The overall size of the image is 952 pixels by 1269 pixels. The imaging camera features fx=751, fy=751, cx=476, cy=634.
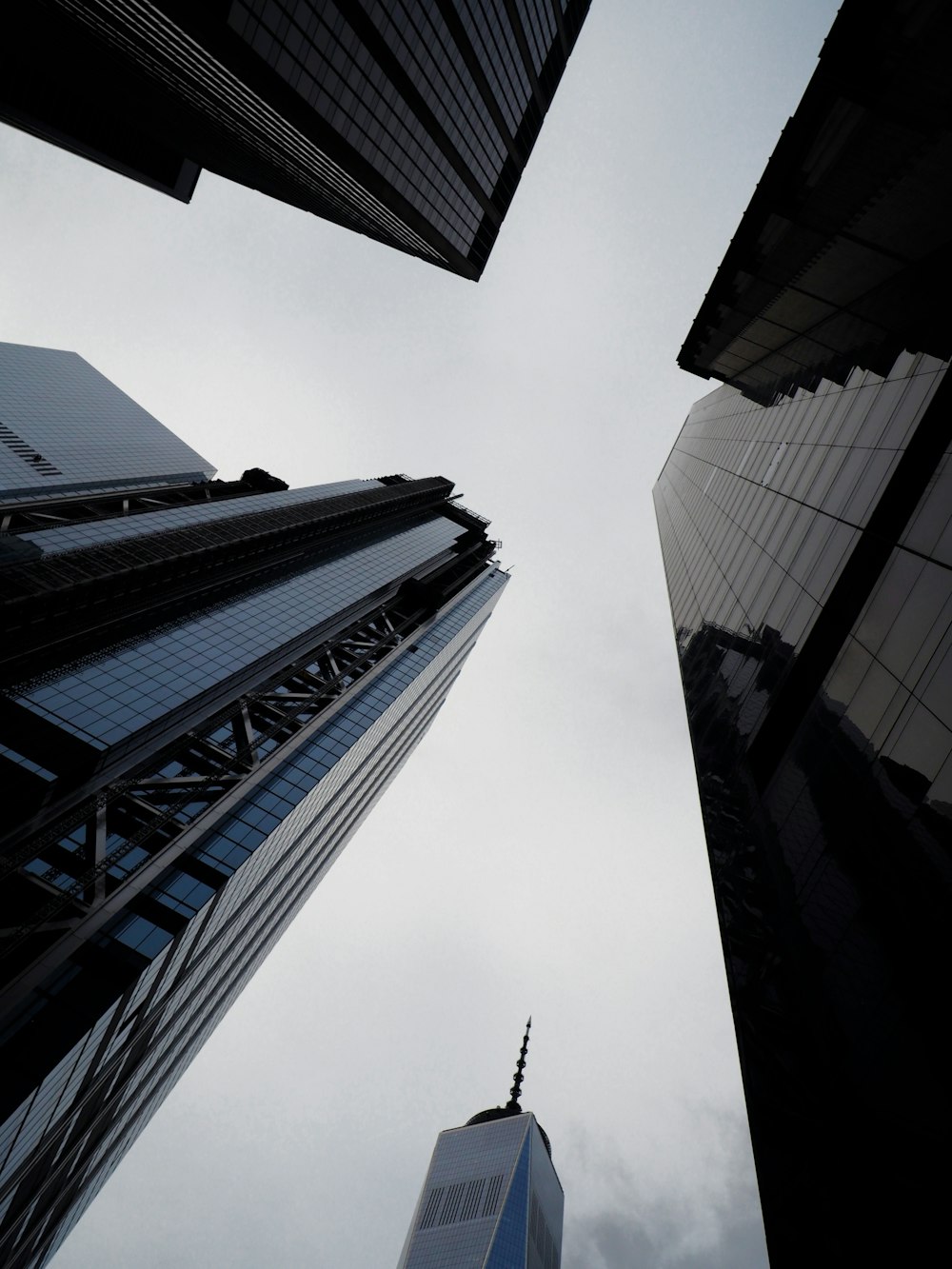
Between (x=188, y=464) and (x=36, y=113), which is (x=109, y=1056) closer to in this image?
(x=36, y=113)

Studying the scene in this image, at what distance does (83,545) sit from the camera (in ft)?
228

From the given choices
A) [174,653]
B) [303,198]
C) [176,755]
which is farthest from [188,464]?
[176,755]

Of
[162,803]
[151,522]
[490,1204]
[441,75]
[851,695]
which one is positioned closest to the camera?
[851,695]

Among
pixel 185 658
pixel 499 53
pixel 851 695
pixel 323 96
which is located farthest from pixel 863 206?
pixel 499 53

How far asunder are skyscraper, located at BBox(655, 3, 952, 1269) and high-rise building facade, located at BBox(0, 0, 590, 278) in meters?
35.2

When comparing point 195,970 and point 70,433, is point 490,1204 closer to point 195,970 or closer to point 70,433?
point 195,970

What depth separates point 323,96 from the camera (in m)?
50.4

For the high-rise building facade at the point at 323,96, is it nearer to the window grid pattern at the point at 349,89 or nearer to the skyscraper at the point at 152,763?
the window grid pattern at the point at 349,89

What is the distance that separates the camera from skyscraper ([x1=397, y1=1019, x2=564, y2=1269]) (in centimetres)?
15562

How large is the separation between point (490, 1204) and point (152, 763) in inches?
6447

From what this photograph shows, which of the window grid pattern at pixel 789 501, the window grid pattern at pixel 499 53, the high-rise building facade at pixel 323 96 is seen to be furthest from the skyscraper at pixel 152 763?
the window grid pattern at pixel 499 53

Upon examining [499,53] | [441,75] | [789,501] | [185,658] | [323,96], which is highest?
[499,53]

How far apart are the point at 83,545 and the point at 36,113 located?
4217 cm

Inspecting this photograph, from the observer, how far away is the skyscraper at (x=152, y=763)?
109ft
